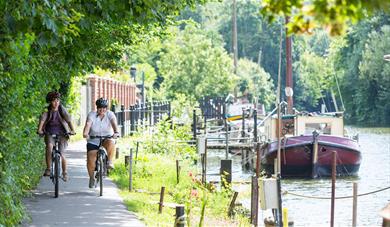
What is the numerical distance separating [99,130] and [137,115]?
93.2 feet

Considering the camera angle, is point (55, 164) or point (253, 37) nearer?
point (55, 164)

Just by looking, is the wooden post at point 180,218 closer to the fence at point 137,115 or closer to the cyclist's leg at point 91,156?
Result: the cyclist's leg at point 91,156

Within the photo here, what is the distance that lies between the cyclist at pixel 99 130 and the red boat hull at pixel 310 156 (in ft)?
72.4

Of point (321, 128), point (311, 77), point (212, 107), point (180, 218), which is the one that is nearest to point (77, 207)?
point (180, 218)

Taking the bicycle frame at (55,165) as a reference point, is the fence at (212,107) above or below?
above

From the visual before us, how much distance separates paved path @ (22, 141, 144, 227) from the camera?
13469 mm

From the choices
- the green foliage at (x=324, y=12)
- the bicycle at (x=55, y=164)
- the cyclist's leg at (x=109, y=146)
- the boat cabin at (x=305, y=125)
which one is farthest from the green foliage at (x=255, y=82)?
the green foliage at (x=324, y=12)

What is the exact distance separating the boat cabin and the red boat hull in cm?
71

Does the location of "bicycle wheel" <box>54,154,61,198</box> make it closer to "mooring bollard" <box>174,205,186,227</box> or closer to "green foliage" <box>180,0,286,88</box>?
"mooring bollard" <box>174,205,186,227</box>

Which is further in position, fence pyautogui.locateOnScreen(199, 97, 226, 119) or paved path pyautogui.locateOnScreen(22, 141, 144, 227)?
fence pyautogui.locateOnScreen(199, 97, 226, 119)

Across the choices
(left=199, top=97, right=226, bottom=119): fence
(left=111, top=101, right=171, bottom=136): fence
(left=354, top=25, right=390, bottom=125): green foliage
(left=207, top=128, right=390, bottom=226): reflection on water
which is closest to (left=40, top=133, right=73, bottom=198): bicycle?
(left=207, top=128, right=390, bottom=226): reflection on water

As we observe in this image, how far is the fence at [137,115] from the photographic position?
1624 inches

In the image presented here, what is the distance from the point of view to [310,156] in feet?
129

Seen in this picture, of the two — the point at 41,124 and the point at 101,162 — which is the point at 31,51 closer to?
the point at 41,124
